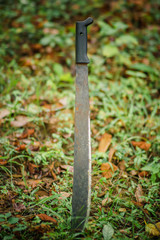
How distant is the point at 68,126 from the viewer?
2.25 metres

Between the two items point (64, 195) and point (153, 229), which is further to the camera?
point (64, 195)

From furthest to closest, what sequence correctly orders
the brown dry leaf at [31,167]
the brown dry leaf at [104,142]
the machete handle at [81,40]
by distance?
1. the brown dry leaf at [104,142]
2. the brown dry leaf at [31,167]
3. the machete handle at [81,40]

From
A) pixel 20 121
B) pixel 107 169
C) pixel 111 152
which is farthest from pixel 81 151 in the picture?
pixel 20 121

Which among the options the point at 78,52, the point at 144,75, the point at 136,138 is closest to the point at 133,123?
the point at 136,138

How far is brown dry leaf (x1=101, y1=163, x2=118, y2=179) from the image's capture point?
1.76 meters

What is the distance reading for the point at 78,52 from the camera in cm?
128

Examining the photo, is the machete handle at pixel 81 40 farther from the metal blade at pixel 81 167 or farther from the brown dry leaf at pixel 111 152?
the brown dry leaf at pixel 111 152

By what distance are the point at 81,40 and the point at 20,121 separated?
50.3 inches

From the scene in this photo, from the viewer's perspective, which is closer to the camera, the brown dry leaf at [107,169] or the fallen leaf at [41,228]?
the fallen leaf at [41,228]

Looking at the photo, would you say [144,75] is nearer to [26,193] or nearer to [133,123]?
[133,123]

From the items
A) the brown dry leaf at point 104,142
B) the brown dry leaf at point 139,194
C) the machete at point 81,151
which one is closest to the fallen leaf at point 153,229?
the brown dry leaf at point 139,194

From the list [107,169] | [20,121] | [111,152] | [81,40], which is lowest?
[107,169]

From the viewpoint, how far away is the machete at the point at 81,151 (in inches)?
50.2

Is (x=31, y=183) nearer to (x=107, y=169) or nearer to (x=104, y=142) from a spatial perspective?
(x=107, y=169)
